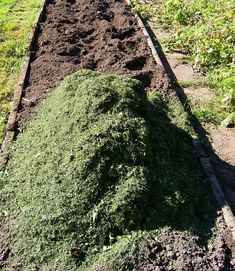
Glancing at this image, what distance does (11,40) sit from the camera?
8891 millimetres

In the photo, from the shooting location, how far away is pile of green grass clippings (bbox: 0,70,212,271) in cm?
422

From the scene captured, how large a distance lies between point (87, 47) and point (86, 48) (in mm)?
71

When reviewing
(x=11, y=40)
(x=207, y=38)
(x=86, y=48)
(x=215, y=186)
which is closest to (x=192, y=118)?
(x=215, y=186)

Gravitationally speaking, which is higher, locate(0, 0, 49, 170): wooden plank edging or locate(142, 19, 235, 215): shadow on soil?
locate(0, 0, 49, 170): wooden plank edging

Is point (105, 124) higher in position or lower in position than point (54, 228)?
higher

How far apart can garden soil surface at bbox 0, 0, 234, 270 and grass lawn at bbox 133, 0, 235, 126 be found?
2.28ft

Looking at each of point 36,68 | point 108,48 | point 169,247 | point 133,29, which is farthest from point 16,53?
point 169,247

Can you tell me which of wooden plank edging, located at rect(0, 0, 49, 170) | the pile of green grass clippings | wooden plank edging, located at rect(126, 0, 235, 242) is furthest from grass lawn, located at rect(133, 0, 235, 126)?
wooden plank edging, located at rect(0, 0, 49, 170)

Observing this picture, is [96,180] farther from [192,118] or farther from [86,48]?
[86,48]

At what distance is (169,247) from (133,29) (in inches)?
226

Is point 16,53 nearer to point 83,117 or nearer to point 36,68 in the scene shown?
point 36,68

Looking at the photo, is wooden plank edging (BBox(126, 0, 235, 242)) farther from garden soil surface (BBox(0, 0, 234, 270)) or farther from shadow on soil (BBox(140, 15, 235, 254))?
garden soil surface (BBox(0, 0, 234, 270))

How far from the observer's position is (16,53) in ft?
27.3

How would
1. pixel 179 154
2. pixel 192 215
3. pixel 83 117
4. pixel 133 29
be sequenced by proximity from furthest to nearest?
pixel 133 29 < pixel 179 154 < pixel 83 117 < pixel 192 215
